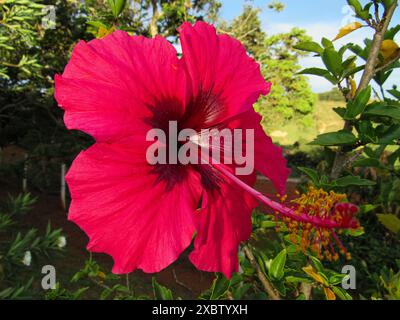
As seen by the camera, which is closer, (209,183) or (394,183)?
(209,183)

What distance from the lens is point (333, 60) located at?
3.89 feet

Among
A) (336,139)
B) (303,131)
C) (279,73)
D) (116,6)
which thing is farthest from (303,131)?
(116,6)

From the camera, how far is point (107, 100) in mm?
628

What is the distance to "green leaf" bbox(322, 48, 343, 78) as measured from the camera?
117 centimetres

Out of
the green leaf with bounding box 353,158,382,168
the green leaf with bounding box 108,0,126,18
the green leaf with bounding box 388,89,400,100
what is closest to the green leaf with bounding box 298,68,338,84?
the green leaf with bounding box 353,158,382,168

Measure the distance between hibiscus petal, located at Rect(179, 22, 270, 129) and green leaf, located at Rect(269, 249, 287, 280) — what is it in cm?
45

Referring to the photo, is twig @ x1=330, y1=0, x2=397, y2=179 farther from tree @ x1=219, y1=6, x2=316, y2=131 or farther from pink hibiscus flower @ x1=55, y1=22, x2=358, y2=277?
tree @ x1=219, y1=6, x2=316, y2=131

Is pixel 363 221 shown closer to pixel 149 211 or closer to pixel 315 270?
pixel 315 270

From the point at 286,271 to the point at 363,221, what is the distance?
3.32 meters

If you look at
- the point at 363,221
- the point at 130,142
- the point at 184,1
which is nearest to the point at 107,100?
the point at 130,142

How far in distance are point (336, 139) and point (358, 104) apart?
4.7 inches

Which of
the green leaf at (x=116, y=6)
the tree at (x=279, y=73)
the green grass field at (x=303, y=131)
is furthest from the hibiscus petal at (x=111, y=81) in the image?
the green grass field at (x=303, y=131)

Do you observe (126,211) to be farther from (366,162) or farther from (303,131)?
(303,131)
